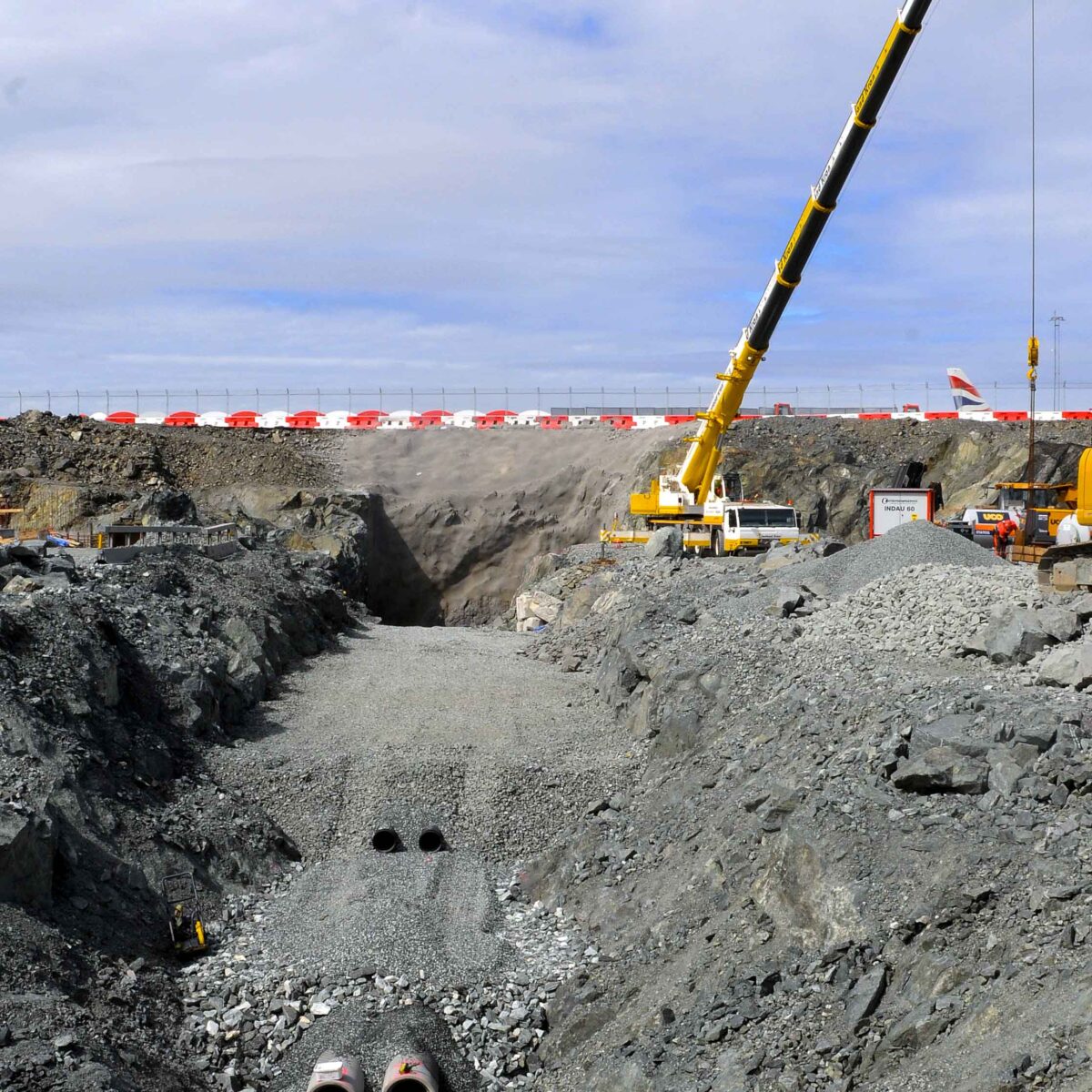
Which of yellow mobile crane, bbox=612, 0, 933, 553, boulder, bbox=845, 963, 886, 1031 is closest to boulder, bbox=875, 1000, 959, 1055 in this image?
boulder, bbox=845, 963, 886, 1031

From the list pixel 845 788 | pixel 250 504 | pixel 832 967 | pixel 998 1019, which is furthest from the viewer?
pixel 250 504

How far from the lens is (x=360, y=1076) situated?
1223 centimetres

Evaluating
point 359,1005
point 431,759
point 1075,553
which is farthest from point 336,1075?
point 1075,553

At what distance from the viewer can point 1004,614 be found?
16.0 meters

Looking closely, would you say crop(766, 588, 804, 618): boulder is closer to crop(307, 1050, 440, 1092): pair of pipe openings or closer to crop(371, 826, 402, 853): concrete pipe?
crop(371, 826, 402, 853): concrete pipe

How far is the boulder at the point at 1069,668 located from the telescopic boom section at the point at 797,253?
49.8 feet

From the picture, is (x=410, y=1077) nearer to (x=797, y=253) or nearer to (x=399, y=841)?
(x=399, y=841)

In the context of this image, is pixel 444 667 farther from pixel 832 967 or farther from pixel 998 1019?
pixel 998 1019

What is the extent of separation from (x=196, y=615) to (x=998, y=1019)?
64.5ft

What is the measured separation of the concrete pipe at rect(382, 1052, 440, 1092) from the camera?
473 inches

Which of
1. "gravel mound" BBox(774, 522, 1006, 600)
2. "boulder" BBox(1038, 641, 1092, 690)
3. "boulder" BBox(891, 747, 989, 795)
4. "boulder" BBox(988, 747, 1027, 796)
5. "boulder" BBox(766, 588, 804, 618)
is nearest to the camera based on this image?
"boulder" BBox(988, 747, 1027, 796)

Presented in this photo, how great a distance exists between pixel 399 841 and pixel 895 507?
64.0ft

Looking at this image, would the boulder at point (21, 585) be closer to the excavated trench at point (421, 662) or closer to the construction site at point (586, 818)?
the construction site at point (586, 818)

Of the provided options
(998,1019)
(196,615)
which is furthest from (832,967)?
(196,615)
